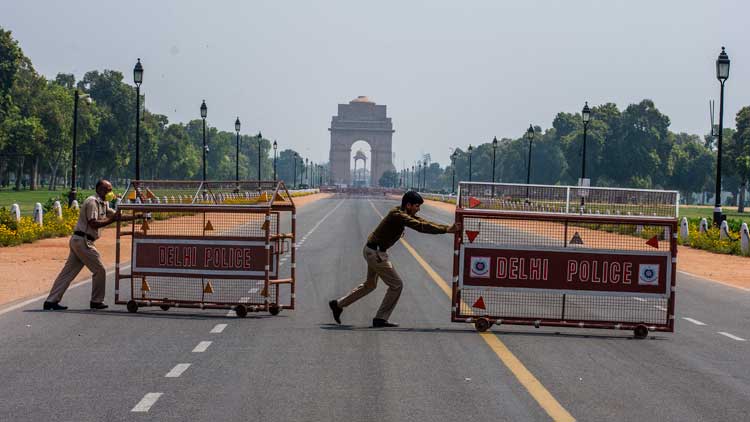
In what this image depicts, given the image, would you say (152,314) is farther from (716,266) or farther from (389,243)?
(716,266)

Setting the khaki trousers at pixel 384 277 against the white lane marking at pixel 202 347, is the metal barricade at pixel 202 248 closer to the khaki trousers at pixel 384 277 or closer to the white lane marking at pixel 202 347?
the khaki trousers at pixel 384 277

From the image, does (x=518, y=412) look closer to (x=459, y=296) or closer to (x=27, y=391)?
(x=27, y=391)

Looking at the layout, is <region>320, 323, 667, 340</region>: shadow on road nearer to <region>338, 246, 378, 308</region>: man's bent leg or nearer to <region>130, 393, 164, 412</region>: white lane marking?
<region>338, 246, 378, 308</region>: man's bent leg

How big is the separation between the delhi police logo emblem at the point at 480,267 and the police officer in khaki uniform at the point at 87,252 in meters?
4.82

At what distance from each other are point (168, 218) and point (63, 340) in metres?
3.93

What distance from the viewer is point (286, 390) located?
8.84 metres

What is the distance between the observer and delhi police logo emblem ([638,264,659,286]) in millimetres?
13094

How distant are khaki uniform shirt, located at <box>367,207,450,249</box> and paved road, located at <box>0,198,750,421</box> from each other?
114 cm

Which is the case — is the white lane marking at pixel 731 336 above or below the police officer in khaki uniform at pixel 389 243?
below

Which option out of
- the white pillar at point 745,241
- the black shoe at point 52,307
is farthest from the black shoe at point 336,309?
the white pillar at point 745,241

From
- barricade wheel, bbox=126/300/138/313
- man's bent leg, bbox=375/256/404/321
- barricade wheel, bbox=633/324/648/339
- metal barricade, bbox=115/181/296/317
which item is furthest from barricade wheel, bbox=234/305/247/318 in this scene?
barricade wheel, bbox=633/324/648/339

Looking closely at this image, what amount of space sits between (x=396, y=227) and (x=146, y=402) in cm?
523

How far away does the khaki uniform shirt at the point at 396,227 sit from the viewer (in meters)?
12.7

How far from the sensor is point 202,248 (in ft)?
46.9
